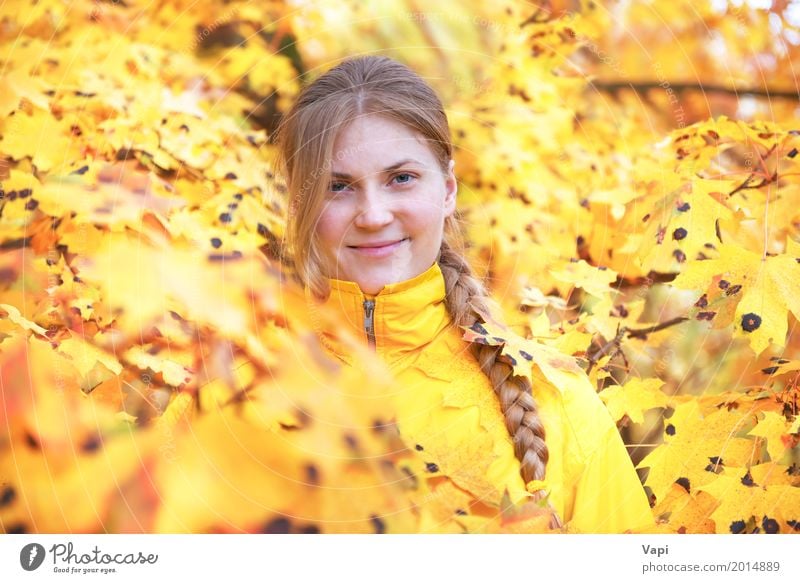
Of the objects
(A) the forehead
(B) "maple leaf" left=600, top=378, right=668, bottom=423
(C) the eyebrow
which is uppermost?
(A) the forehead

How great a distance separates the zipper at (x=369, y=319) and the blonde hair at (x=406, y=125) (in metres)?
0.11

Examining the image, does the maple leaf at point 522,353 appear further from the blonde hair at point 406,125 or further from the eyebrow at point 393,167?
the eyebrow at point 393,167

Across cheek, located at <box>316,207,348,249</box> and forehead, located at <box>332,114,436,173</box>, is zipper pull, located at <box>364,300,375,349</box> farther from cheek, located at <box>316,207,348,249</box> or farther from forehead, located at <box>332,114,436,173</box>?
forehead, located at <box>332,114,436,173</box>

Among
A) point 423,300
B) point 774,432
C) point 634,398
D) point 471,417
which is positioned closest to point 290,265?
point 423,300

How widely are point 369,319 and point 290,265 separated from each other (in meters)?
0.26

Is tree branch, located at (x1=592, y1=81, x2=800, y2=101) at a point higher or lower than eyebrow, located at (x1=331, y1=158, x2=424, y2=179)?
higher

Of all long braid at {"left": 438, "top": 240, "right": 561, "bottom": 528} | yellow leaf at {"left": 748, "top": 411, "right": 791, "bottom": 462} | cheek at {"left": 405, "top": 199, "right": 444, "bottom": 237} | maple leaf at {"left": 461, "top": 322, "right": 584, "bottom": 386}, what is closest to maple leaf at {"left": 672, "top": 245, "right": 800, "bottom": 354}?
yellow leaf at {"left": 748, "top": 411, "right": 791, "bottom": 462}

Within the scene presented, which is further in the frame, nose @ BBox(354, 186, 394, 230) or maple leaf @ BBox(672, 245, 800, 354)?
maple leaf @ BBox(672, 245, 800, 354)

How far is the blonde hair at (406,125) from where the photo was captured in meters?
1.43

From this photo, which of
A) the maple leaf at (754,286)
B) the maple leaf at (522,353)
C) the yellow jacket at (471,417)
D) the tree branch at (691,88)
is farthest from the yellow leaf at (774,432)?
the tree branch at (691,88)

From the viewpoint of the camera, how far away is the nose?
1430 millimetres

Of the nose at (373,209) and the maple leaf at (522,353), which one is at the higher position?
the nose at (373,209)
